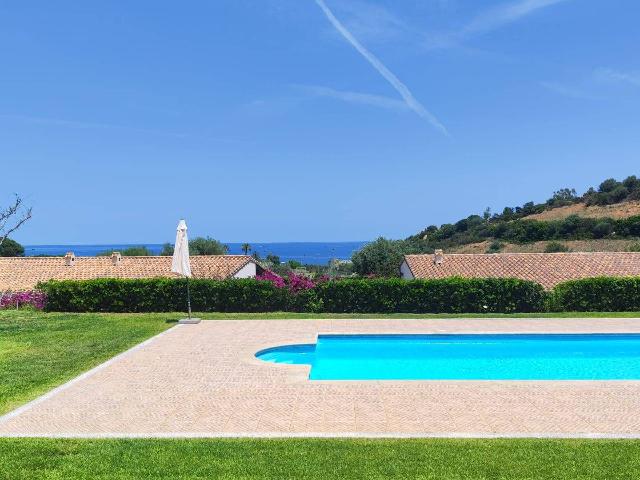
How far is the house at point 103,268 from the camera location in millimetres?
29469

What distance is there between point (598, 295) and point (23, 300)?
2118 centimetres

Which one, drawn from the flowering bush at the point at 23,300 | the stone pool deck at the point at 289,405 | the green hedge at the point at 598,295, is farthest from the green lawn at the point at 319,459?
the flowering bush at the point at 23,300

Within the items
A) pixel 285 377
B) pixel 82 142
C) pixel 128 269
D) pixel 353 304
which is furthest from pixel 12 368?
pixel 82 142

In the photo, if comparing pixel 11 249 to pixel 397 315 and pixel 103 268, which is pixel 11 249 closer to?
pixel 103 268

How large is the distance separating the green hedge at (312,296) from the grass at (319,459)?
1335cm

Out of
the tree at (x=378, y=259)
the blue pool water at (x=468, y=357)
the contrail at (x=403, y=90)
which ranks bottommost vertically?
the blue pool water at (x=468, y=357)

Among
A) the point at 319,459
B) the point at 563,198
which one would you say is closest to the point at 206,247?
the point at 319,459

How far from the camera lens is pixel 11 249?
58312 mm

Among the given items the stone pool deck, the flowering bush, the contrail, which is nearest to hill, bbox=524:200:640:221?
the contrail

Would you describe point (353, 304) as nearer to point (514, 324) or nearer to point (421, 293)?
point (421, 293)

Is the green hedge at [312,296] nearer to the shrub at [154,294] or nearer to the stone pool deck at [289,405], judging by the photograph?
the shrub at [154,294]

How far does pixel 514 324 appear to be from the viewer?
16.2 meters

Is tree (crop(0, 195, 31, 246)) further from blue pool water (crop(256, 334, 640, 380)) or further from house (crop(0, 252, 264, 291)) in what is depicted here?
house (crop(0, 252, 264, 291))

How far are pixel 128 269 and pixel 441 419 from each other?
26088 mm
